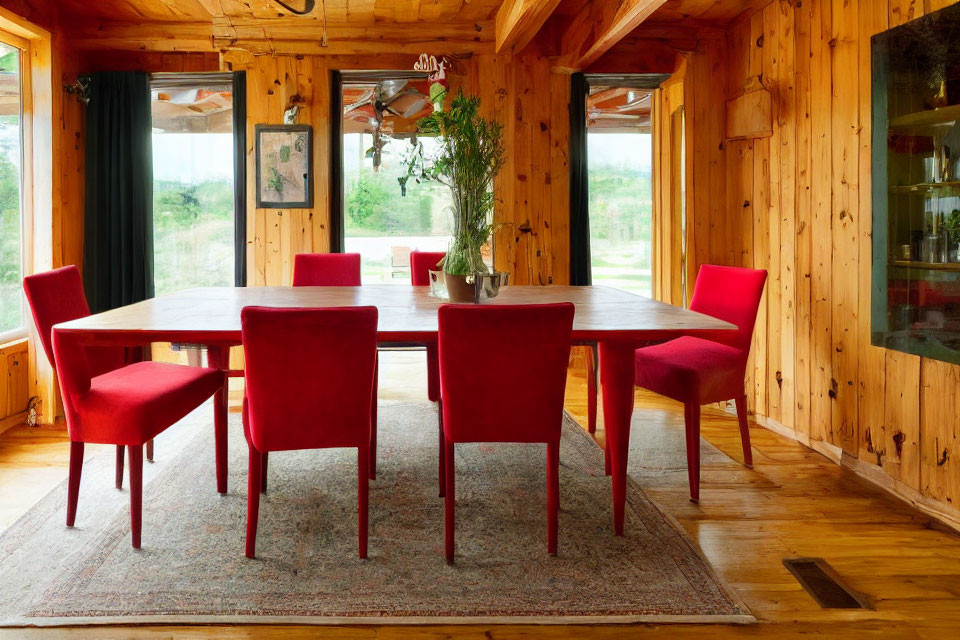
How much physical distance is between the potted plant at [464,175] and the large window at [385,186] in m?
2.19

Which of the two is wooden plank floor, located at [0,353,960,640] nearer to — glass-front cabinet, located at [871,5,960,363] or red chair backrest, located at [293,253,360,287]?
glass-front cabinet, located at [871,5,960,363]

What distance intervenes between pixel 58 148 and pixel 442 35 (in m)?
2.50

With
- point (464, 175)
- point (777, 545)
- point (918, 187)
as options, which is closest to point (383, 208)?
point (464, 175)

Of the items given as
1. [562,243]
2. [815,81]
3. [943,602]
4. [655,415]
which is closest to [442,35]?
[562,243]

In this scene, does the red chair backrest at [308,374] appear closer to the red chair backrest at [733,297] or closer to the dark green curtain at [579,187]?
the red chair backrest at [733,297]

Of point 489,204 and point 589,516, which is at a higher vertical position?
point 489,204

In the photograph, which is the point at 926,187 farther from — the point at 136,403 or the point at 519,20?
the point at 136,403

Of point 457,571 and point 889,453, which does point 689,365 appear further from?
point 457,571

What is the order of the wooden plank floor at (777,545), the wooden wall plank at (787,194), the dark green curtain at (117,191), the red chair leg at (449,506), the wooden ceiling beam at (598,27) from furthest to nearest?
the dark green curtain at (117,191) < the wooden wall plank at (787,194) < the wooden ceiling beam at (598,27) < the red chair leg at (449,506) < the wooden plank floor at (777,545)

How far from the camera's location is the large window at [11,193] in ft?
13.1

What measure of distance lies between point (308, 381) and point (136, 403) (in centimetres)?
66

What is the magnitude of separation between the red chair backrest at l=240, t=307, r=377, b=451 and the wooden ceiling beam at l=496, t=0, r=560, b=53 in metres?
2.14

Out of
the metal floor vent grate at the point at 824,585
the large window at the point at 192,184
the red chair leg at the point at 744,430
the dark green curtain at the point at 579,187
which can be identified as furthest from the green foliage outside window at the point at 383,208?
the metal floor vent grate at the point at 824,585

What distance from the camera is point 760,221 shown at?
4160mm
